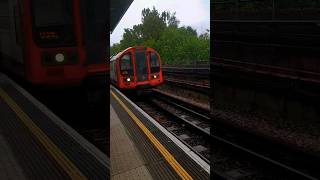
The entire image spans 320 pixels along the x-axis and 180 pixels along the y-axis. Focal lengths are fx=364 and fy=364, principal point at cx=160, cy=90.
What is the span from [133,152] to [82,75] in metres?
1.32

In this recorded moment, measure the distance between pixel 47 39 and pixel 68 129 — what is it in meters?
0.70

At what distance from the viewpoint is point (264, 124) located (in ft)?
24.0

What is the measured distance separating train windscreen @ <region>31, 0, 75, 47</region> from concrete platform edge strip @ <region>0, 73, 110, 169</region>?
387 millimetres

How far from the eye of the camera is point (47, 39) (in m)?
2.73

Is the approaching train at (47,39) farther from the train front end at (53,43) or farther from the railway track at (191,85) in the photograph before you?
the railway track at (191,85)

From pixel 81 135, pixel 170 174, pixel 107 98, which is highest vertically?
pixel 107 98

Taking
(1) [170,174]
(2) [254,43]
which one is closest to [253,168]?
(1) [170,174]

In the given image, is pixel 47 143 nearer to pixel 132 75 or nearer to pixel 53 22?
pixel 53 22


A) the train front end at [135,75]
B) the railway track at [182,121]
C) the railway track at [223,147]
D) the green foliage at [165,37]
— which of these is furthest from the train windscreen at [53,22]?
the train front end at [135,75]

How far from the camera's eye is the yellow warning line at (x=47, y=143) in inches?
99.8

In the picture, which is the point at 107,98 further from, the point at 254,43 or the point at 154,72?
the point at 254,43

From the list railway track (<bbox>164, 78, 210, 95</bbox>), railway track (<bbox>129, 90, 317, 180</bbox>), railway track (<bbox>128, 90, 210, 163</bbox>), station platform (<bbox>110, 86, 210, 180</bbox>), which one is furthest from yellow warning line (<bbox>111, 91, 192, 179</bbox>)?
railway track (<bbox>164, 78, 210, 95</bbox>)

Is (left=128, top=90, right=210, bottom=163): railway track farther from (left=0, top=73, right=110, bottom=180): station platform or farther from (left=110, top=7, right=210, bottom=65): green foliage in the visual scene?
(left=0, top=73, right=110, bottom=180): station platform

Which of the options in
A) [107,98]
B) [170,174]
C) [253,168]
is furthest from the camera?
[253,168]
